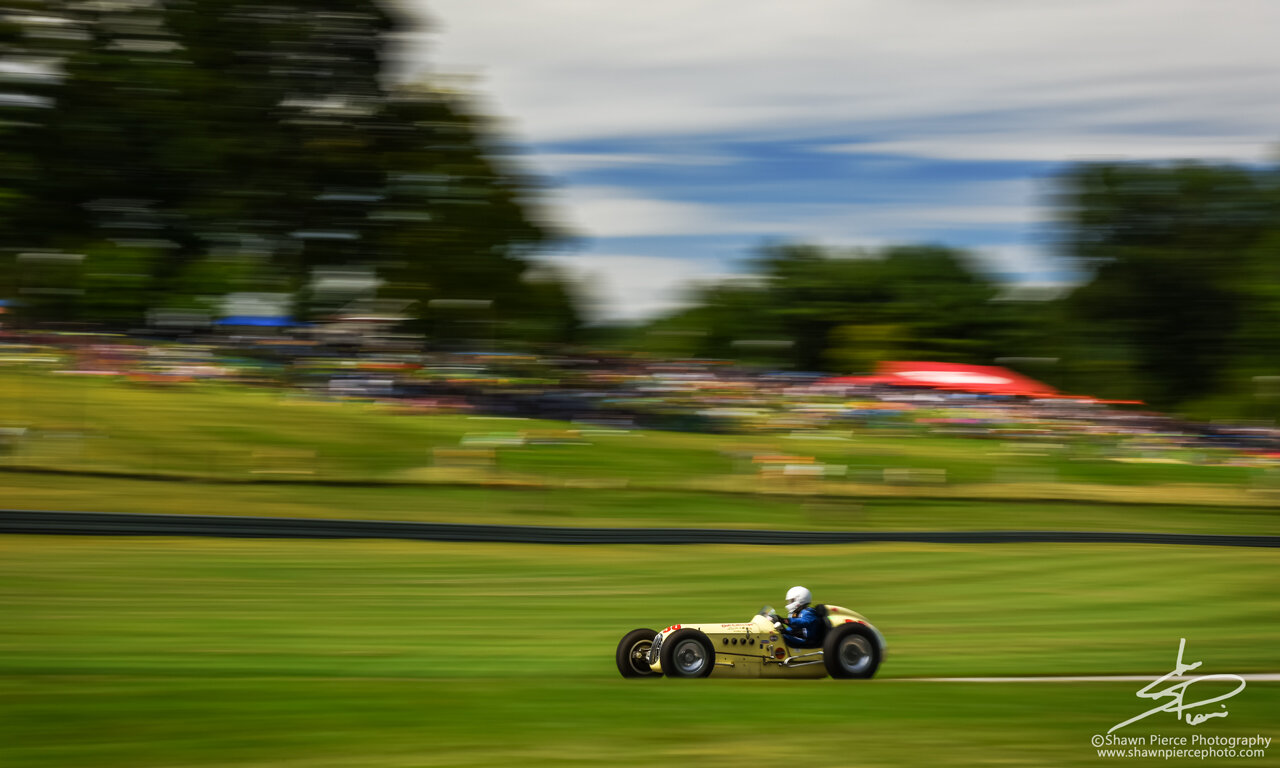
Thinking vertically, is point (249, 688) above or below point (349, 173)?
below

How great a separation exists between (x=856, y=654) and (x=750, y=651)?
28.1 inches

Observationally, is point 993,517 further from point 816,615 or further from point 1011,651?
point 816,615

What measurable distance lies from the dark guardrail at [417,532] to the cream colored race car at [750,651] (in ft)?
18.9

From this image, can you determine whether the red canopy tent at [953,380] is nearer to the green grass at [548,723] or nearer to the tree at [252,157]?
the tree at [252,157]

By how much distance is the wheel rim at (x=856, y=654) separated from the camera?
24.1 feet

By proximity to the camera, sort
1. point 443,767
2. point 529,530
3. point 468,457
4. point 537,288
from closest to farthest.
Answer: point 443,767 → point 529,530 → point 468,457 → point 537,288

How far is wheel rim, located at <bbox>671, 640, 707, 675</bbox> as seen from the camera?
23.3 feet

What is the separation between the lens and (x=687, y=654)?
280 inches

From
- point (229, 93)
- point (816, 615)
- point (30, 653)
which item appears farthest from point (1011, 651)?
point (229, 93)

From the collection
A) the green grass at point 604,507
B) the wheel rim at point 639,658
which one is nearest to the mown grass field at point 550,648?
the wheel rim at point 639,658

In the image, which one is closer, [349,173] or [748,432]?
[748,432]

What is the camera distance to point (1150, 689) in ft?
25.2

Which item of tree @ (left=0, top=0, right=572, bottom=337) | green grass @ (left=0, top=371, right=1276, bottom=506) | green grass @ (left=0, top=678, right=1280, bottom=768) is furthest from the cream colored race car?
tree @ (left=0, top=0, right=572, bottom=337)

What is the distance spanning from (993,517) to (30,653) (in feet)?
46.5
